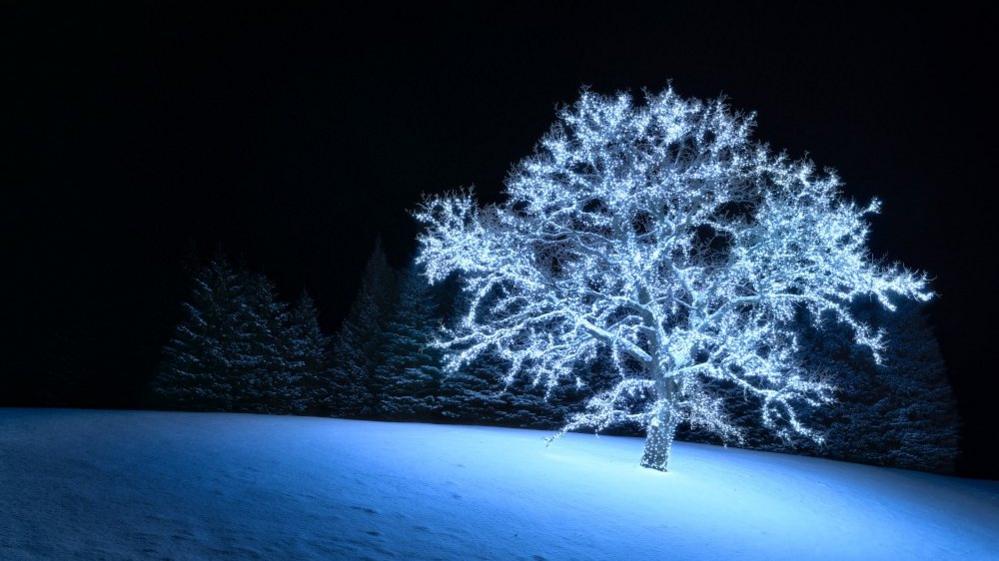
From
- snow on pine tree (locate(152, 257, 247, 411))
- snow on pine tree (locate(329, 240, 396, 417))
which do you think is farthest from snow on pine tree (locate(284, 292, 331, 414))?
snow on pine tree (locate(152, 257, 247, 411))

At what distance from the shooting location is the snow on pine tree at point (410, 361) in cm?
2555

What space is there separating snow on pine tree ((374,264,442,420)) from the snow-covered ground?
1000cm

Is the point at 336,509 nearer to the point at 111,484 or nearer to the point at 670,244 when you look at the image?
the point at 111,484

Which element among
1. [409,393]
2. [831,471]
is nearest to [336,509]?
[831,471]

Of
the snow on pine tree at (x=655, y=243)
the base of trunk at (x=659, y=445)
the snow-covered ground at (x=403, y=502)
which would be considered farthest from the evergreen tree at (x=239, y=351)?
the base of trunk at (x=659, y=445)

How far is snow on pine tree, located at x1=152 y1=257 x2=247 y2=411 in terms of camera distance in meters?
24.1

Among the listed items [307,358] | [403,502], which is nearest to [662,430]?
[403,502]

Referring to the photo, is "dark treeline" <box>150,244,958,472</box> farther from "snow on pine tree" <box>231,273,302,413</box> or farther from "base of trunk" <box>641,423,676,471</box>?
"base of trunk" <box>641,423,676,471</box>

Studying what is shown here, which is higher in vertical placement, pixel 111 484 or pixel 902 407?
pixel 902 407

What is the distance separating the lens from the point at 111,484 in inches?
269

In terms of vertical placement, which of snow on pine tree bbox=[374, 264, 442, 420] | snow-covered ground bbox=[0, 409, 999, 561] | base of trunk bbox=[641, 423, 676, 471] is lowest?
snow-covered ground bbox=[0, 409, 999, 561]

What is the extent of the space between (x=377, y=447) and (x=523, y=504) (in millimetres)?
4808

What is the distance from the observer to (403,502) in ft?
25.1

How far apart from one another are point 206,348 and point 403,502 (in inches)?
766
